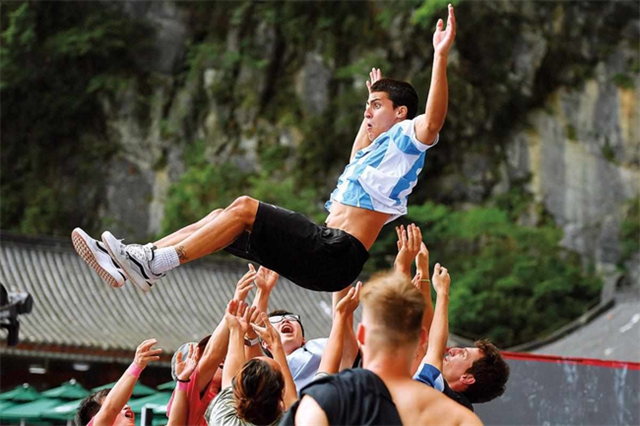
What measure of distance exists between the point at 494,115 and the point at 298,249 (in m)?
31.6

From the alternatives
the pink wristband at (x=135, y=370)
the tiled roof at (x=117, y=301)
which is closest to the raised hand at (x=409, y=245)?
the pink wristband at (x=135, y=370)

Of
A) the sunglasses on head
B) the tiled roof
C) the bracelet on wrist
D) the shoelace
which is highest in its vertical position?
the shoelace

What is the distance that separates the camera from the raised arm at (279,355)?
5.12 meters

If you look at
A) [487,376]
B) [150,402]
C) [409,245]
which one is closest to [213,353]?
[409,245]

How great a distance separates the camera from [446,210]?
111 feet

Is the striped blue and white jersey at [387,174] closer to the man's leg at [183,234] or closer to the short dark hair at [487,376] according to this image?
the man's leg at [183,234]

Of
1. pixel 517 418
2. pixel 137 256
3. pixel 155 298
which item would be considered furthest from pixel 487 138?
pixel 137 256

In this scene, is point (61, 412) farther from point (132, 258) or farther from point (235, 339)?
point (235, 339)

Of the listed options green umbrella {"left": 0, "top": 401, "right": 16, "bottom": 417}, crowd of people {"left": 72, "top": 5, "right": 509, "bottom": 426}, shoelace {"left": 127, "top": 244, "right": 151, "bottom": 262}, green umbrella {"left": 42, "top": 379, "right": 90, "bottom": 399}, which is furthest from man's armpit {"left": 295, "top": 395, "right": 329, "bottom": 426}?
green umbrella {"left": 0, "top": 401, "right": 16, "bottom": 417}

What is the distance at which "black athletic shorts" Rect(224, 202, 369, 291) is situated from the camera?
6.14 m

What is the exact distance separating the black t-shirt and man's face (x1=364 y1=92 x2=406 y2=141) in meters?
2.90

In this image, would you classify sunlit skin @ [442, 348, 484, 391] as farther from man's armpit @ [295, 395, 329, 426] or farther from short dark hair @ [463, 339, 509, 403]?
man's armpit @ [295, 395, 329, 426]

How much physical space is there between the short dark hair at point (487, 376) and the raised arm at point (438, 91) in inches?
52.4

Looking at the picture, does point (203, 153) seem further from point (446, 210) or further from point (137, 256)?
point (137, 256)
